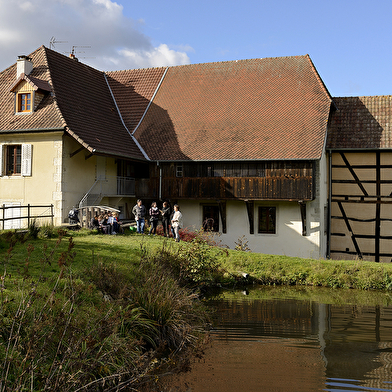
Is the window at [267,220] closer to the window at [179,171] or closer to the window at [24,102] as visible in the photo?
the window at [179,171]

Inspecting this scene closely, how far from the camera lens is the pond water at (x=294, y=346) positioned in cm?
663

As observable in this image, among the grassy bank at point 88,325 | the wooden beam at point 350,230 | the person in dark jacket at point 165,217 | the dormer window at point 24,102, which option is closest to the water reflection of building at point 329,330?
the grassy bank at point 88,325

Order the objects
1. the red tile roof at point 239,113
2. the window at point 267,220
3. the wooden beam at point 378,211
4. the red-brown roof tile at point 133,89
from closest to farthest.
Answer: the red tile roof at point 239,113 → the window at point 267,220 → the wooden beam at point 378,211 → the red-brown roof tile at point 133,89

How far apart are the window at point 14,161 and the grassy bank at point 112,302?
469 cm

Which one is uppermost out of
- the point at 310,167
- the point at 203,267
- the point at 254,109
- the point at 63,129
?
the point at 254,109

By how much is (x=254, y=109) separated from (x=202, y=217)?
18.0 feet

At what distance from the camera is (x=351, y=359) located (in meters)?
7.64

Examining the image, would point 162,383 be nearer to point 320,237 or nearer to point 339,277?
point 339,277

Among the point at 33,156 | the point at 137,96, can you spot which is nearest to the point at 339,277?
the point at 33,156

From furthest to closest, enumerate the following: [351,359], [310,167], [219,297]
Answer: [310,167]
[219,297]
[351,359]

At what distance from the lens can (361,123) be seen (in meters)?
21.8

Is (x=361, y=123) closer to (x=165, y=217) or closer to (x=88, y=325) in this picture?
(x=165, y=217)

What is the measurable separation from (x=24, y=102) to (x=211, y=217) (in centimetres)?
923

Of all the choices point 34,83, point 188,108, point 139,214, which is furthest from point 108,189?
point 188,108
